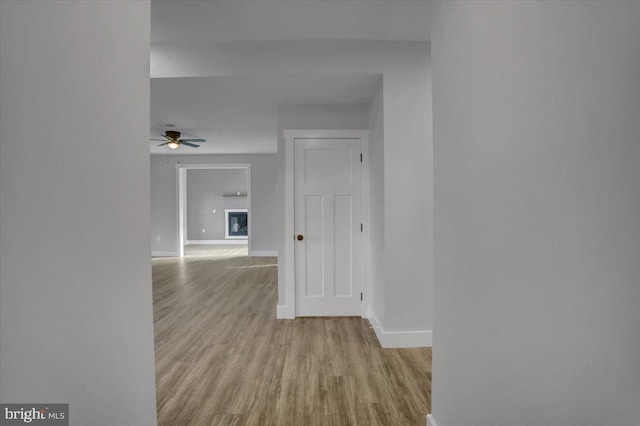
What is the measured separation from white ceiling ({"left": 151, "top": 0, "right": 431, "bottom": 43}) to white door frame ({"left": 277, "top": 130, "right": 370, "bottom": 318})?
109cm

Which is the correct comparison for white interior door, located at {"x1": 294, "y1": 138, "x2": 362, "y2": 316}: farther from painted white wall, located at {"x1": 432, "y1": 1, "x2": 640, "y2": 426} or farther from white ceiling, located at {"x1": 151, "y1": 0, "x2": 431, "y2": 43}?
painted white wall, located at {"x1": 432, "y1": 1, "x2": 640, "y2": 426}

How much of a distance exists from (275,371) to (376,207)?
170 centimetres

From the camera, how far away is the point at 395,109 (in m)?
3.02

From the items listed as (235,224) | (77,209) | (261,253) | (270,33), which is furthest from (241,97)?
(235,224)

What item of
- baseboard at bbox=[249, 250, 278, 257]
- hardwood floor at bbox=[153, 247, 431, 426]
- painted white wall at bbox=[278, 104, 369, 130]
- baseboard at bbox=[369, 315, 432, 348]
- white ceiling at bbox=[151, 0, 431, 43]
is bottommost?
hardwood floor at bbox=[153, 247, 431, 426]

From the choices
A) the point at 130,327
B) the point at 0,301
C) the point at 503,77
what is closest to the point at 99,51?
the point at 0,301

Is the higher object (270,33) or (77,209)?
(270,33)

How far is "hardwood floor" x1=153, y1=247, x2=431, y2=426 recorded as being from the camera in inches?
81.2

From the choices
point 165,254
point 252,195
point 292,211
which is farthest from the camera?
point 165,254

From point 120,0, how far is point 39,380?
113 cm

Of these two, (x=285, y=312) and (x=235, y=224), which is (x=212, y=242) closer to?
(x=235, y=224)

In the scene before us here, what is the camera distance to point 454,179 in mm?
1546

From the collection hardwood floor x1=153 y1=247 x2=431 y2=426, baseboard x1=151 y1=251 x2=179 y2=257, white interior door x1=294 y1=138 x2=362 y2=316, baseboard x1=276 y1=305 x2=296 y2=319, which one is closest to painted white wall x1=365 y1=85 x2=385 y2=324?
white interior door x1=294 y1=138 x2=362 y2=316

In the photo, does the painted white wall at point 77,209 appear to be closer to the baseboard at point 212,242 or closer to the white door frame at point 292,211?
the white door frame at point 292,211
